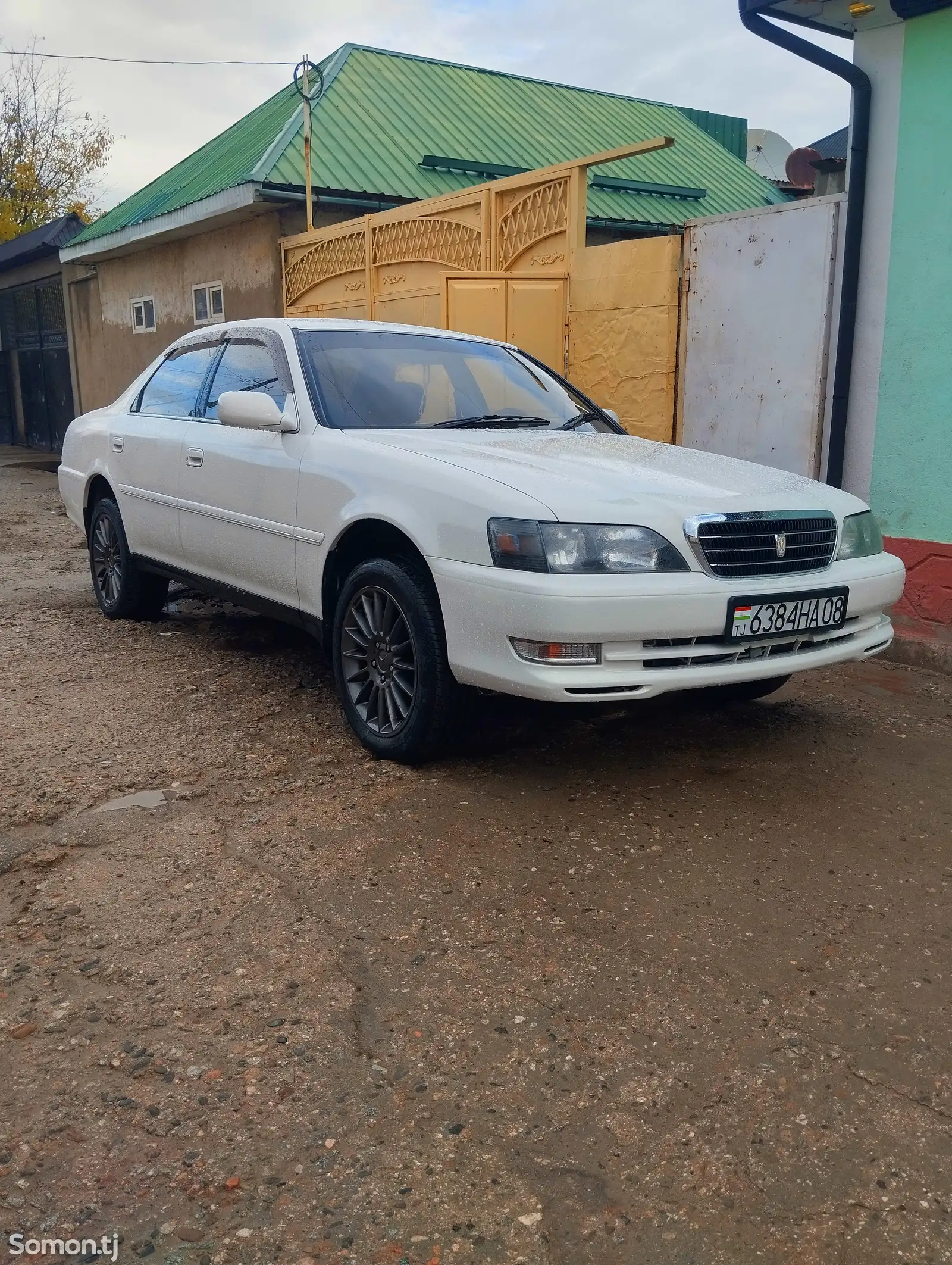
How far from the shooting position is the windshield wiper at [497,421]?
4480 mm

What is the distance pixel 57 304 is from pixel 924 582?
18922 mm

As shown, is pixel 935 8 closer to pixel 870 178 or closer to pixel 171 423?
pixel 870 178

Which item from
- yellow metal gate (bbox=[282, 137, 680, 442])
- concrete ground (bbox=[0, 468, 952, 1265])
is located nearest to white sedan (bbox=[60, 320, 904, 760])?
concrete ground (bbox=[0, 468, 952, 1265])

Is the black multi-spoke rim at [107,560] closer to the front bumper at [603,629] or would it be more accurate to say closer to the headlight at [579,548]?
the front bumper at [603,629]

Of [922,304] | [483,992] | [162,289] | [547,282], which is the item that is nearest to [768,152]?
[162,289]

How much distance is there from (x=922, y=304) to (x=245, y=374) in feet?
11.8

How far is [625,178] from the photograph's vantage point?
1415cm

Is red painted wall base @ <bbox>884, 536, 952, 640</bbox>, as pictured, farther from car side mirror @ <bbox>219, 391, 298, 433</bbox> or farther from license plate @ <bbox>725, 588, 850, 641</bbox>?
car side mirror @ <bbox>219, 391, 298, 433</bbox>

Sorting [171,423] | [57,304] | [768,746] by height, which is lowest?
[768,746]

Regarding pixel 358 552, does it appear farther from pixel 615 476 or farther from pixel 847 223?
pixel 847 223

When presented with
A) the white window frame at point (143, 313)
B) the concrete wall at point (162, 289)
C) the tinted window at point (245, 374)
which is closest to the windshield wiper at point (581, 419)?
the tinted window at point (245, 374)

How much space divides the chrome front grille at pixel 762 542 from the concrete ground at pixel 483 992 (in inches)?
30.8

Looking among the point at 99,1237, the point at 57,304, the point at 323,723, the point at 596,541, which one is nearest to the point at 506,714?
the point at 323,723

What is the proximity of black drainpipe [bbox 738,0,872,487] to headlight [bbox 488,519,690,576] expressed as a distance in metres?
3.34
